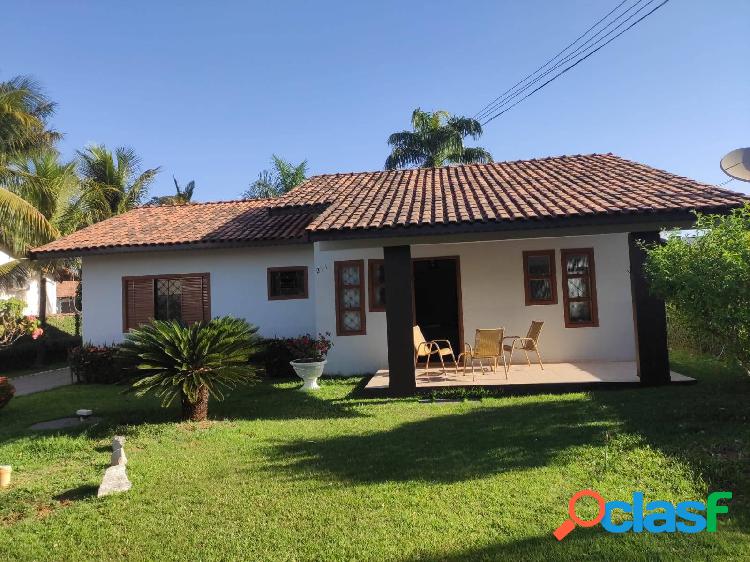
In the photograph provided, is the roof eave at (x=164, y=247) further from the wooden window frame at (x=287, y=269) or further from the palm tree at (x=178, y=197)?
the palm tree at (x=178, y=197)

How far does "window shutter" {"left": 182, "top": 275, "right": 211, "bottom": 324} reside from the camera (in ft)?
37.5

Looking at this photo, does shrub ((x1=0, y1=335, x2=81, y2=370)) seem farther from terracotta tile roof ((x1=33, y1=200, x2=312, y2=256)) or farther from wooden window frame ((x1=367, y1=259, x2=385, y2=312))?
wooden window frame ((x1=367, y1=259, x2=385, y2=312))

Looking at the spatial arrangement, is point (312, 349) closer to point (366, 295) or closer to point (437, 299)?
point (366, 295)

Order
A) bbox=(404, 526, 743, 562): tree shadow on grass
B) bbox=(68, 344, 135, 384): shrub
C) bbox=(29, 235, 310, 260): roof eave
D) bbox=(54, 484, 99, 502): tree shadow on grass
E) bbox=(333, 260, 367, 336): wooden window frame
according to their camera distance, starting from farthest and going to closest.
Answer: bbox=(68, 344, 135, 384): shrub, bbox=(29, 235, 310, 260): roof eave, bbox=(333, 260, 367, 336): wooden window frame, bbox=(54, 484, 99, 502): tree shadow on grass, bbox=(404, 526, 743, 562): tree shadow on grass

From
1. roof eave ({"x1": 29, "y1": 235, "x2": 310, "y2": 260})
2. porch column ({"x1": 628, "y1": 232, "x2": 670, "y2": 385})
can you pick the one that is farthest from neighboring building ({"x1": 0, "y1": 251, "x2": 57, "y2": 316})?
porch column ({"x1": 628, "y1": 232, "x2": 670, "y2": 385})

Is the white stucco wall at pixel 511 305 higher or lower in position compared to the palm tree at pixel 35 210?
lower

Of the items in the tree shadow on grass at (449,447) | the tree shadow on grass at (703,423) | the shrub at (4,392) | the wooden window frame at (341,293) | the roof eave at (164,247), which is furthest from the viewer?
the roof eave at (164,247)

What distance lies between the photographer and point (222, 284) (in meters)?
11.4

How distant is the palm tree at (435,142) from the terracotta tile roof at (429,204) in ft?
40.6

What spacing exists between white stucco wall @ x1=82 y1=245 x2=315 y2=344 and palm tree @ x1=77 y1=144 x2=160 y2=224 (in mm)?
8790

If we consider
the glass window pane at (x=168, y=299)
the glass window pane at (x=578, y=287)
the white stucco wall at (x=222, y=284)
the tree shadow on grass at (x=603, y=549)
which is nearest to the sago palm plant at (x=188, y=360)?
the white stucco wall at (x=222, y=284)

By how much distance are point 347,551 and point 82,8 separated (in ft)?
34.8

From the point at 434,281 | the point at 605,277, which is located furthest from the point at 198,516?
the point at 605,277

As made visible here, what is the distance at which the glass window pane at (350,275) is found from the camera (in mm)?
10484
